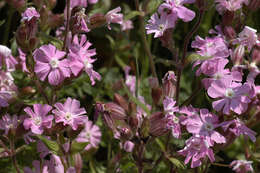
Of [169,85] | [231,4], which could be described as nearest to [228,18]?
[231,4]

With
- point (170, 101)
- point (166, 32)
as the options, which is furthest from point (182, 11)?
point (170, 101)

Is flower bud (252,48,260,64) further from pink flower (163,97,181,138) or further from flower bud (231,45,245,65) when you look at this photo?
pink flower (163,97,181,138)

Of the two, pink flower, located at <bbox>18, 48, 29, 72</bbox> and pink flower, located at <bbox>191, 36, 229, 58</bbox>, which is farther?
pink flower, located at <bbox>18, 48, 29, 72</bbox>

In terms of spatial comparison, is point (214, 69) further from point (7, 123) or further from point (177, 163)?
point (7, 123)

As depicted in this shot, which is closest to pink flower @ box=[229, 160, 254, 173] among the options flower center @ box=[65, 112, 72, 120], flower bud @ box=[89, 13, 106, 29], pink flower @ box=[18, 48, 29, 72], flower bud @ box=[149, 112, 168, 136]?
flower bud @ box=[149, 112, 168, 136]

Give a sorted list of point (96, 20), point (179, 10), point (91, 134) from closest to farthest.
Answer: point (179, 10), point (96, 20), point (91, 134)

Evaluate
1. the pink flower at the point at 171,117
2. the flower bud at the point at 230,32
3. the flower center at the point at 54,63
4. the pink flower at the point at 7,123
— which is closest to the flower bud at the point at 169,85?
the pink flower at the point at 171,117

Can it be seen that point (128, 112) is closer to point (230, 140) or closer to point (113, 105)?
point (113, 105)
